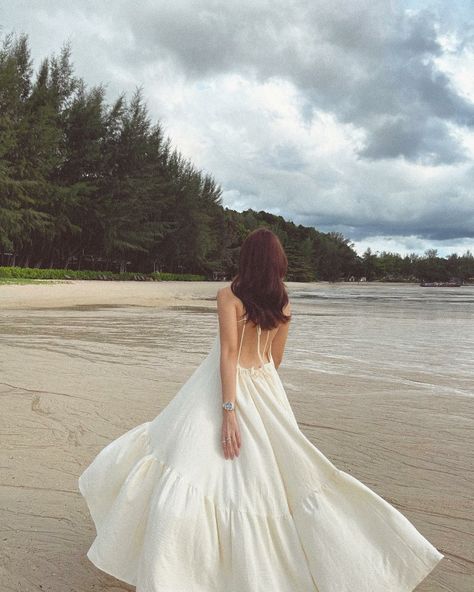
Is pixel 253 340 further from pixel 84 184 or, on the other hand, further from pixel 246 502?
pixel 84 184

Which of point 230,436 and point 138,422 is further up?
point 230,436

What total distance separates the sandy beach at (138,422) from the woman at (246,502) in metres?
0.56

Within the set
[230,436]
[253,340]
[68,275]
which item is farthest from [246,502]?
[68,275]

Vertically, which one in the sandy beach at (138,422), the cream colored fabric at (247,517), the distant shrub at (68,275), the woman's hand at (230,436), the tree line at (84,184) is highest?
the tree line at (84,184)

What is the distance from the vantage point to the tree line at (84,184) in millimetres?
31670

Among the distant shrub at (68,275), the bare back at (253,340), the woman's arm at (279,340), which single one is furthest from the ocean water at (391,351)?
the distant shrub at (68,275)

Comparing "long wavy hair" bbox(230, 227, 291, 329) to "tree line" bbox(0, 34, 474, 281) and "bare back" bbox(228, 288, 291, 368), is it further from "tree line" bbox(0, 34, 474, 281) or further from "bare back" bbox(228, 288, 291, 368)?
"tree line" bbox(0, 34, 474, 281)

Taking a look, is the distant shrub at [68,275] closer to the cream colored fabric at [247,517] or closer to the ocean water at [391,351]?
the ocean water at [391,351]

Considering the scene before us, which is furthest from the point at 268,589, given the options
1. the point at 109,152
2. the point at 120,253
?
the point at 120,253

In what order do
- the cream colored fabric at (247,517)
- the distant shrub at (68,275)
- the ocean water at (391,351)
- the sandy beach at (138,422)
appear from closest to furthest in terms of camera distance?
the cream colored fabric at (247,517) → the sandy beach at (138,422) → the ocean water at (391,351) → the distant shrub at (68,275)

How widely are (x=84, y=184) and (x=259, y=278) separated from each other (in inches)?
1410

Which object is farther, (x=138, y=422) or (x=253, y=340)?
(x=138, y=422)

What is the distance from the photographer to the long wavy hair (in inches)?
84.2

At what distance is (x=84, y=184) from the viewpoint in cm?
3584
